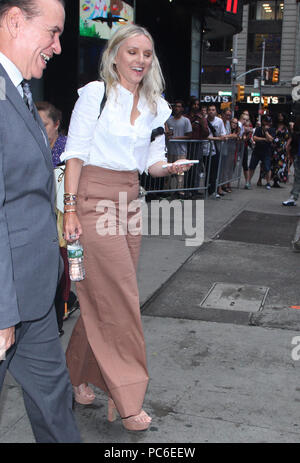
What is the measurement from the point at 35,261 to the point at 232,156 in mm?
11429

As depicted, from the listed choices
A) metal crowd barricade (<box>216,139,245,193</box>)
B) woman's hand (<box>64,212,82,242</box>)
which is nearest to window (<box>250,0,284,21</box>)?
metal crowd barricade (<box>216,139,245,193</box>)

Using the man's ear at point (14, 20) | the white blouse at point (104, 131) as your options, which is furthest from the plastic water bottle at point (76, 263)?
the man's ear at point (14, 20)

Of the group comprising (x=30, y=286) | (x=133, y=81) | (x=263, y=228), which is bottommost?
(x=263, y=228)

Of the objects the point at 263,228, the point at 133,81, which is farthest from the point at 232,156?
the point at 133,81

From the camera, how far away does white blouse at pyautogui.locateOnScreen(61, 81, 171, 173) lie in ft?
9.65

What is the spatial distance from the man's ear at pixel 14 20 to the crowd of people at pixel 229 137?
8460 mm

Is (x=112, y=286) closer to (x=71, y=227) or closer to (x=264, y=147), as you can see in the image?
(x=71, y=227)

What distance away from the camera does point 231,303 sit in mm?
5289

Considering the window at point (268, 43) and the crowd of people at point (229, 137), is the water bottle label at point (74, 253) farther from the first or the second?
the window at point (268, 43)

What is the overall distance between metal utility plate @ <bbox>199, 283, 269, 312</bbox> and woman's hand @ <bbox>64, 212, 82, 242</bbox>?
248 cm

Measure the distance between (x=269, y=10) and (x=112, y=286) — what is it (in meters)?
64.0

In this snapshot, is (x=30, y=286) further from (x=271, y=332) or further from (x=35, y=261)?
(x=271, y=332)

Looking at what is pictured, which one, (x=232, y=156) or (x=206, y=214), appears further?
(x=232, y=156)

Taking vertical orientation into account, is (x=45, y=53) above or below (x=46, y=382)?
above
